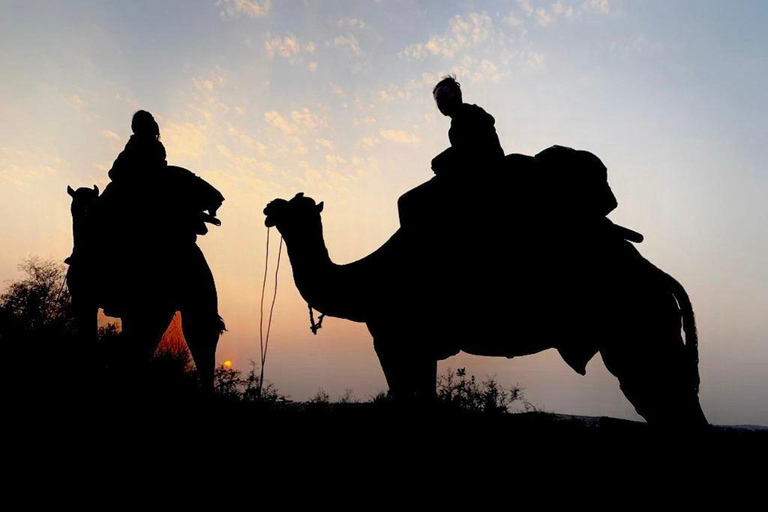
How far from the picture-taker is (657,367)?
3801 millimetres

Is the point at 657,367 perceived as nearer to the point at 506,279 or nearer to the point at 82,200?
the point at 506,279

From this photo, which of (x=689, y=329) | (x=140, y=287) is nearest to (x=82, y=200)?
(x=140, y=287)

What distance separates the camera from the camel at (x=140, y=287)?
638cm

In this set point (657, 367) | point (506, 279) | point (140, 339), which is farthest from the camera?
point (140, 339)

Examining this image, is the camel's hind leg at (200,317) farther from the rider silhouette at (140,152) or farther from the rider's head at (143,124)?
the rider's head at (143,124)

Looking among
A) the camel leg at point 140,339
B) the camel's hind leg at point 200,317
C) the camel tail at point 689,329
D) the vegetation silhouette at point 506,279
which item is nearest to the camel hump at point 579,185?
the vegetation silhouette at point 506,279

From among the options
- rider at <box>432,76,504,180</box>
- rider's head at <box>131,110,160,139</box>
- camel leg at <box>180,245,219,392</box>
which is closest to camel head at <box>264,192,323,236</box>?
rider at <box>432,76,504,180</box>

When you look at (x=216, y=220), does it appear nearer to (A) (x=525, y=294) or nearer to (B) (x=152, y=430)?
(B) (x=152, y=430)

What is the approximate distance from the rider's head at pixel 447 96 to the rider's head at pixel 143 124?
445 cm

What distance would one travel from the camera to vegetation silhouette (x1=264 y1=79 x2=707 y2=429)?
3.91 metres

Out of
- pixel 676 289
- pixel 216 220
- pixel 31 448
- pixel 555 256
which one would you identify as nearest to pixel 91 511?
pixel 31 448

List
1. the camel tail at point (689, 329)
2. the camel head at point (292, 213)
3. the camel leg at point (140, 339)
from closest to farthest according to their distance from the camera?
the camel tail at point (689, 329), the camel head at point (292, 213), the camel leg at point (140, 339)

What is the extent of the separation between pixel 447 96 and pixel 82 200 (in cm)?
546

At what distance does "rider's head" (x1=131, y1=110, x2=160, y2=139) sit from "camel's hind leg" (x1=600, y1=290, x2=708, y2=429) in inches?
260
